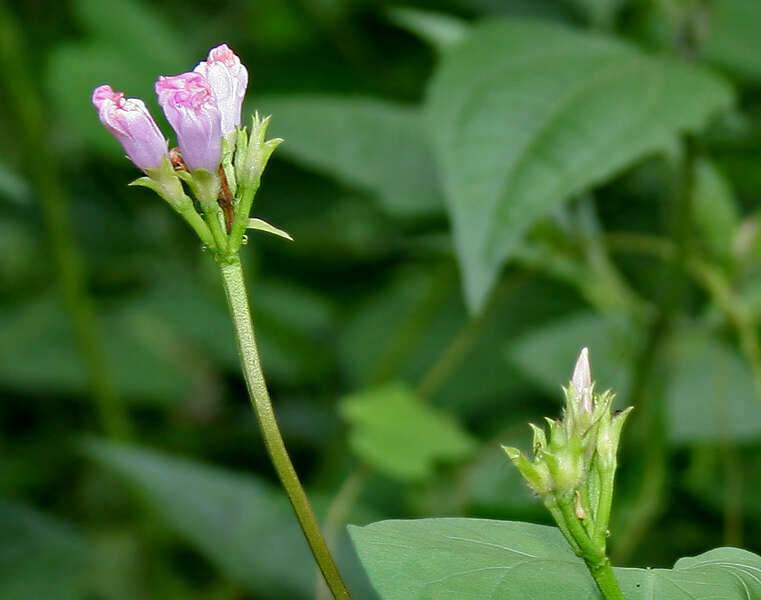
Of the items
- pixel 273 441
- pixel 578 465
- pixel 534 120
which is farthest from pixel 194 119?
pixel 534 120

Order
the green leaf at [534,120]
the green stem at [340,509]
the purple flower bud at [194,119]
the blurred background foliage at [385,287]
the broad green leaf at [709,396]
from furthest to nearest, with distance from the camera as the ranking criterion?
1. the broad green leaf at [709,396]
2. the green stem at [340,509]
3. the blurred background foliage at [385,287]
4. the green leaf at [534,120]
5. the purple flower bud at [194,119]

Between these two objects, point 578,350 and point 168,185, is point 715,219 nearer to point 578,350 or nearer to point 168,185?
point 578,350

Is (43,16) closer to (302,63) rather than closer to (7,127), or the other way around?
(7,127)

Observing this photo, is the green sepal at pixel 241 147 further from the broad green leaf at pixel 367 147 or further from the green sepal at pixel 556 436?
the broad green leaf at pixel 367 147

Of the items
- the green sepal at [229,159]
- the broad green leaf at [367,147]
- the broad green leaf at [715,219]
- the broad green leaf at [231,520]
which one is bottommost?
the broad green leaf at [231,520]

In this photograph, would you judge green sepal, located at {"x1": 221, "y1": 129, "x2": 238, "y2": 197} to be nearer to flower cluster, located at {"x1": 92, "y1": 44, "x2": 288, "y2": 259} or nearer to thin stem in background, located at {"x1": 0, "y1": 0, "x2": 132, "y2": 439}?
flower cluster, located at {"x1": 92, "y1": 44, "x2": 288, "y2": 259}

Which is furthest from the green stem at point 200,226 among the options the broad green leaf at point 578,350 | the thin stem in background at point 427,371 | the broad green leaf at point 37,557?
the broad green leaf at point 37,557

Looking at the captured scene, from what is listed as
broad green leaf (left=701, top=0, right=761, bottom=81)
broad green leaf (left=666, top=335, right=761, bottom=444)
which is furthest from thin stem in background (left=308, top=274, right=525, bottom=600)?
broad green leaf (left=701, top=0, right=761, bottom=81)
